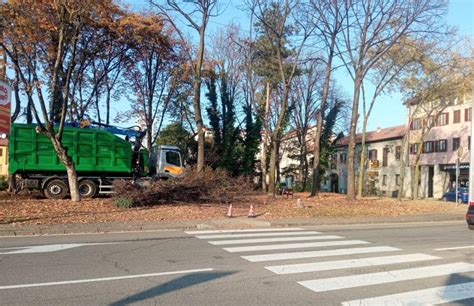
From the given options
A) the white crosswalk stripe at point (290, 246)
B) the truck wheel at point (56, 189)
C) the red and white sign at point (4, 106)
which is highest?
the red and white sign at point (4, 106)

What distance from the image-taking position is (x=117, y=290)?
6621mm

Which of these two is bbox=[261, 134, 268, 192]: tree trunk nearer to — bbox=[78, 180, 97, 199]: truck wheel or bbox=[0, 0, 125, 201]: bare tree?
bbox=[78, 180, 97, 199]: truck wheel

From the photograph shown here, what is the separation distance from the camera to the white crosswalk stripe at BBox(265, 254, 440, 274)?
827cm

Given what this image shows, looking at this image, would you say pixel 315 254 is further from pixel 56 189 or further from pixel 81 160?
pixel 81 160

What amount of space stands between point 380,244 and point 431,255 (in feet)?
5.74

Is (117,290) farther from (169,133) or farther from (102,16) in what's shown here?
(169,133)

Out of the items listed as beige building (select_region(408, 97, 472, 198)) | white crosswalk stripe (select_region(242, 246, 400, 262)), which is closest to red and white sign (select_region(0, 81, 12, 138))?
white crosswalk stripe (select_region(242, 246, 400, 262))

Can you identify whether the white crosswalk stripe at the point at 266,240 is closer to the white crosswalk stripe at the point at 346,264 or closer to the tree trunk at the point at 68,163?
the white crosswalk stripe at the point at 346,264

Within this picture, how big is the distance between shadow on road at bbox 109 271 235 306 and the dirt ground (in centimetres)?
882

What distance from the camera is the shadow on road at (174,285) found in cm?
617

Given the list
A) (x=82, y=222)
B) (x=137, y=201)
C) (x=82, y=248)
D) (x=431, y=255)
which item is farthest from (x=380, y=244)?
(x=137, y=201)

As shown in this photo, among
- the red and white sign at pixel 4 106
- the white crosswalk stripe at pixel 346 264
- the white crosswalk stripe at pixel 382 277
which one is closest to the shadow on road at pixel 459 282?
the white crosswalk stripe at pixel 382 277

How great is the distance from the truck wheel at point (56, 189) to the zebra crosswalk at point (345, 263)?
1208 cm

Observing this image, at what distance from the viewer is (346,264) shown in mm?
8836
